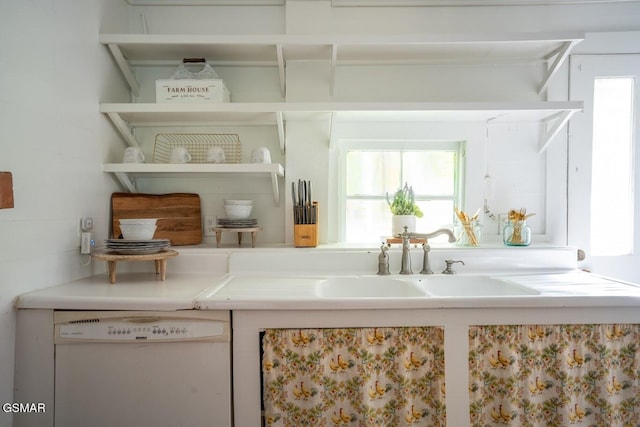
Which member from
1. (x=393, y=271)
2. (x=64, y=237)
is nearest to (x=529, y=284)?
(x=393, y=271)

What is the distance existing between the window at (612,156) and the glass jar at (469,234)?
70cm

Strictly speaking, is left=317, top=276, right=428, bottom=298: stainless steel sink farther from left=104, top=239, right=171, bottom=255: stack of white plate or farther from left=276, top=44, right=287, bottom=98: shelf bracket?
left=276, top=44, right=287, bottom=98: shelf bracket

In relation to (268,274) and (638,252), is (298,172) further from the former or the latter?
(638,252)

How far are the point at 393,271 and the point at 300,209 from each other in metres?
0.56

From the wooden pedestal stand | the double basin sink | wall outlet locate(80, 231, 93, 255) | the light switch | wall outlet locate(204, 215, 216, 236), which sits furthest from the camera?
wall outlet locate(204, 215, 216, 236)

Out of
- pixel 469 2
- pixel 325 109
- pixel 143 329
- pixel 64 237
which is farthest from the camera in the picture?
pixel 469 2

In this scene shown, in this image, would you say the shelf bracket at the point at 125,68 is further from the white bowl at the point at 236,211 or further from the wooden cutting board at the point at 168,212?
the white bowl at the point at 236,211

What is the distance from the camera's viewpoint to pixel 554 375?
130cm

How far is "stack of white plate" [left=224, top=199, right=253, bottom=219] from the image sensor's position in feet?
5.95

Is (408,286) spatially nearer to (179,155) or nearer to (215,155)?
(215,155)

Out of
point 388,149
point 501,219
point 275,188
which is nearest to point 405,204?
point 388,149

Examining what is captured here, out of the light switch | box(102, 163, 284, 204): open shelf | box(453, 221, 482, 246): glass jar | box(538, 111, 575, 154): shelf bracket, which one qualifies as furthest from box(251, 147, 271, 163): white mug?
box(538, 111, 575, 154): shelf bracket

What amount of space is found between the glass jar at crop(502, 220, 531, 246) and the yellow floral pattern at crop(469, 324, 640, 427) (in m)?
0.60

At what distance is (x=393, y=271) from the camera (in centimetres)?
179
